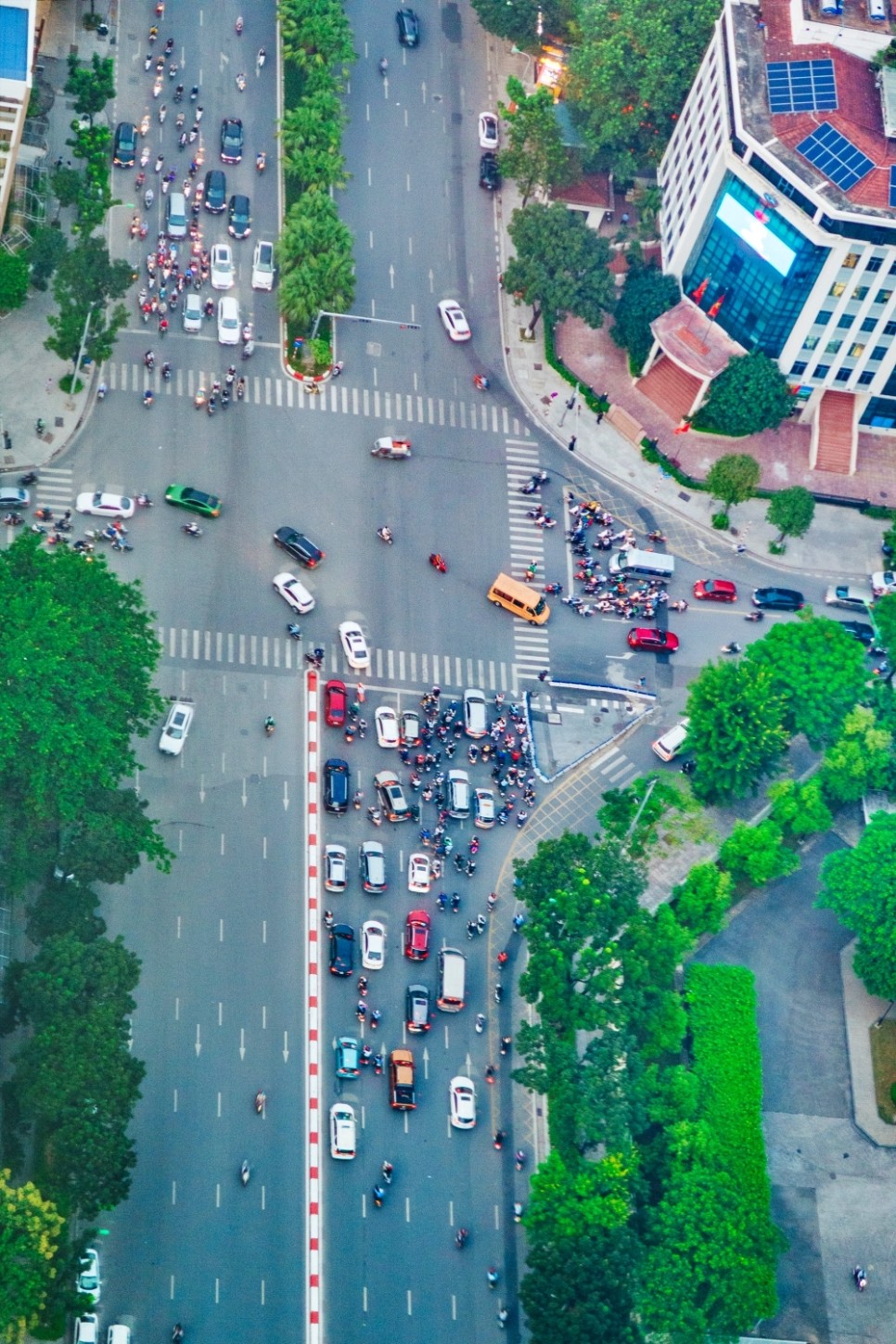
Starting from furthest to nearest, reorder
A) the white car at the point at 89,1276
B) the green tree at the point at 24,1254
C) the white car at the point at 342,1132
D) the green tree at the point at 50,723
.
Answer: the white car at the point at 342,1132 → the green tree at the point at 50,723 → the white car at the point at 89,1276 → the green tree at the point at 24,1254

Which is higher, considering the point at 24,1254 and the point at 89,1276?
the point at 89,1276

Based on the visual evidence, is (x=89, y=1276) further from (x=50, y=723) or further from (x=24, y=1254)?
(x=50, y=723)

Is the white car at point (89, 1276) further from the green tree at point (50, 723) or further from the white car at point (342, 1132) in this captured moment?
the green tree at point (50, 723)

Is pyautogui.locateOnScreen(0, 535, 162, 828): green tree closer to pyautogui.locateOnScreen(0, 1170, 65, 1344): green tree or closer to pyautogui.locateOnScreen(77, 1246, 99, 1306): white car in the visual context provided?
pyautogui.locateOnScreen(0, 1170, 65, 1344): green tree

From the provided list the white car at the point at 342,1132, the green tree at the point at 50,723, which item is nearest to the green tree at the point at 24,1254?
the white car at the point at 342,1132

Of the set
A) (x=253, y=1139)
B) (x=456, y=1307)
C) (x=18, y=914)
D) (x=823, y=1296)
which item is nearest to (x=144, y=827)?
(x=18, y=914)

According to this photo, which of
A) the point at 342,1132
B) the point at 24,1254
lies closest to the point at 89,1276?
the point at 24,1254

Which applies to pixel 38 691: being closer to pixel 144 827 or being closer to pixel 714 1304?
pixel 144 827
